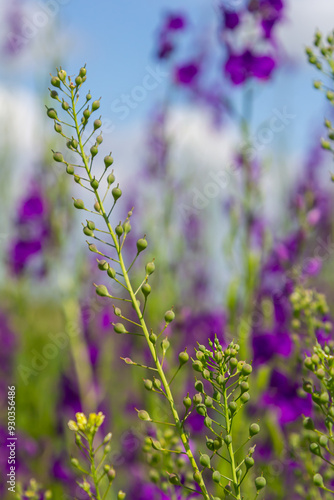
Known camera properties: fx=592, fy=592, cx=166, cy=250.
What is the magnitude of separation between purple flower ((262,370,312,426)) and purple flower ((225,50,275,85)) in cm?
102

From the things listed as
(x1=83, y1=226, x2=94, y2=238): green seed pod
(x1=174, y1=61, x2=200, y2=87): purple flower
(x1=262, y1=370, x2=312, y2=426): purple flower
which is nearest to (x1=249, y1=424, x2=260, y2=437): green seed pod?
(x1=83, y1=226, x2=94, y2=238): green seed pod

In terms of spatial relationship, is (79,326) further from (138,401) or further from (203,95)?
(203,95)

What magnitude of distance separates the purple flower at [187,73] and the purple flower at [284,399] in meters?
1.43

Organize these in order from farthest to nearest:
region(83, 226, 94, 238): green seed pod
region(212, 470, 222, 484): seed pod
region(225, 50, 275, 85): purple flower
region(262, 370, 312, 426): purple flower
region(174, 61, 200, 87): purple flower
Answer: region(174, 61, 200, 87): purple flower < region(225, 50, 275, 85): purple flower < region(262, 370, 312, 426): purple flower < region(83, 226, 94, 238): green seed pod < region(212, 470, 222, 484): seed pod

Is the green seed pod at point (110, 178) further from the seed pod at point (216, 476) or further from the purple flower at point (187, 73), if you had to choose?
the purple flower at point (187, 73)

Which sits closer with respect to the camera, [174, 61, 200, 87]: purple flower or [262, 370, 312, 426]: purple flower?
[262, 370, 312, 426]: purple flower

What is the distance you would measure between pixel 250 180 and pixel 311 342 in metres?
1.04

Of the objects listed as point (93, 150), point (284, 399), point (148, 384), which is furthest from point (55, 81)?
point (284, 399)

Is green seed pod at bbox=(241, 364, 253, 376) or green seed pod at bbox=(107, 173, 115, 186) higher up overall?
green seed pod at bbox=(107, 173, 115, 186)

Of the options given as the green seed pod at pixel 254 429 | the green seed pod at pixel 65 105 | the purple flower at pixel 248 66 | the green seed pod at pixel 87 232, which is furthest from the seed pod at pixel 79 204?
the purple flower at pixel 248 66

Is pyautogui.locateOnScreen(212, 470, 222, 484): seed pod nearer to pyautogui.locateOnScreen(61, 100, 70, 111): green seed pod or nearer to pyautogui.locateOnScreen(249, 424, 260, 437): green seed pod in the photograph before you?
pyautogui.locateOnScreen(249, 424, 260, 437): green seed pod

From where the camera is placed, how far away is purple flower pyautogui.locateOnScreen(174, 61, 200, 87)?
2.69 meters

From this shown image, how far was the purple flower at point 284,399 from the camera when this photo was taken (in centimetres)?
173

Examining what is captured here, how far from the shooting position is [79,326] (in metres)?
3.02
